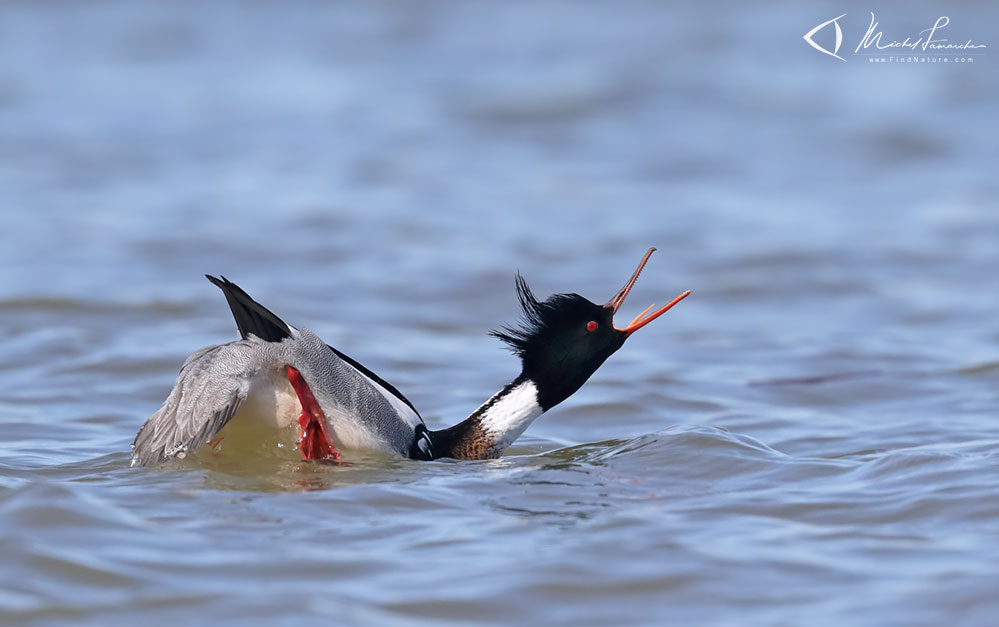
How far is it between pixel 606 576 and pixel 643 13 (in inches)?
762

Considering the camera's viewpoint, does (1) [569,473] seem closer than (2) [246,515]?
No

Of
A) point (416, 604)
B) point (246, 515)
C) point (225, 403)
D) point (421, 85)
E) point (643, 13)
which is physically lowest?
point (416, 604)

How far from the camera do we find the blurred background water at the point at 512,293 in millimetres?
4832

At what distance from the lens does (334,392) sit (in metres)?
6.18

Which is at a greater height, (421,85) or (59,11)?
(59,11)

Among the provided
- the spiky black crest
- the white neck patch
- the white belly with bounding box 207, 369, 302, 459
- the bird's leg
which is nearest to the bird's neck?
the white neck patch

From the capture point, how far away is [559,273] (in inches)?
472

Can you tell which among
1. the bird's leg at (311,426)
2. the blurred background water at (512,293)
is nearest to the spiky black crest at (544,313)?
the blurred background water at (512,293)

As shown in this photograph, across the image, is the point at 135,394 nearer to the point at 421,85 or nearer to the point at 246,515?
the point at 246,515

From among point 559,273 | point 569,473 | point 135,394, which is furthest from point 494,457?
point 559,273

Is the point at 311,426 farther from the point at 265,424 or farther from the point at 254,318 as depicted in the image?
the point at 254,318

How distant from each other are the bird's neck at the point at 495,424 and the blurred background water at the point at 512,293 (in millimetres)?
236

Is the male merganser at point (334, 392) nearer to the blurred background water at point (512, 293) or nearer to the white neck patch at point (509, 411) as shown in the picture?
the white neck patch at point (509, 411)

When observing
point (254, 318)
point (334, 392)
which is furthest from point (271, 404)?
point (254, 318)
